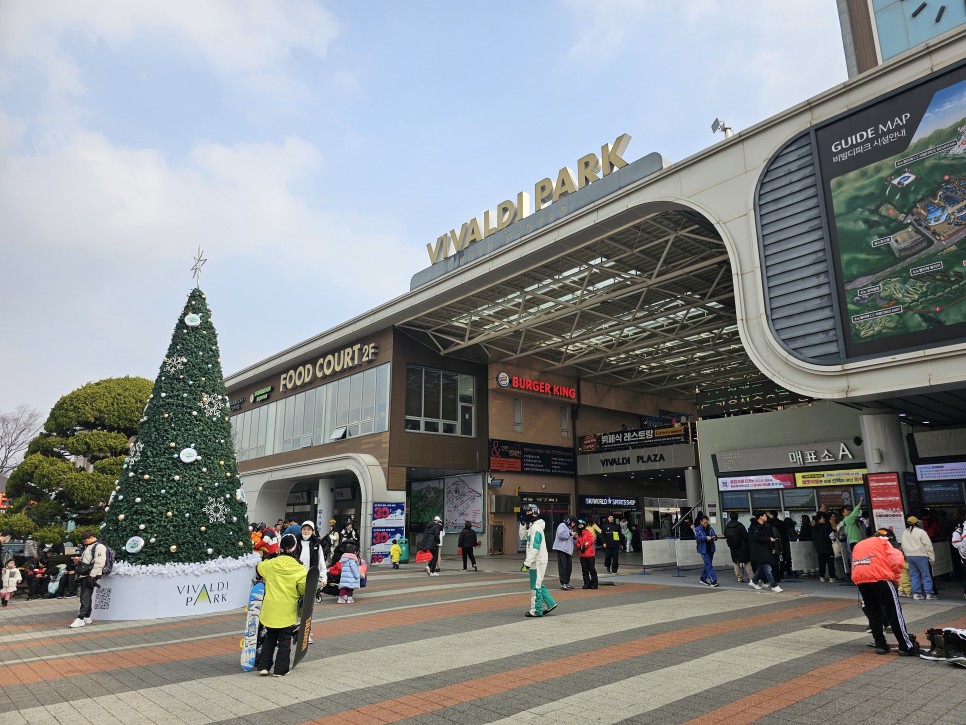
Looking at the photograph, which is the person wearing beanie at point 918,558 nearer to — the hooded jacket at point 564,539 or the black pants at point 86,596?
the hooded jacket at point 564,539

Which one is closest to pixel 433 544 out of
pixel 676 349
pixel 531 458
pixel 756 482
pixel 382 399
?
pixel 382 399

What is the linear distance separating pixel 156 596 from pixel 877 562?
11.4 metres

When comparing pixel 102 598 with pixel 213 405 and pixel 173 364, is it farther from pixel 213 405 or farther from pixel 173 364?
pixel 173 364

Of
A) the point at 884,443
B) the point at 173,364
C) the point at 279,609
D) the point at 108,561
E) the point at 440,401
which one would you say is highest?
the point at 440,401

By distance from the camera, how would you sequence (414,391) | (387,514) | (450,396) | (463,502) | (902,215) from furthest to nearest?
1. (463,502)
2. (450,396)
3. (414,391)
4. (387,514)
5. (902,215)

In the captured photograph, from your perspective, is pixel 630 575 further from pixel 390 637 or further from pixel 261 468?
pixel 261 468

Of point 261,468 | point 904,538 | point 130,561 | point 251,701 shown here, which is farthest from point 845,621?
point 261,468

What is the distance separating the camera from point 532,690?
5762mm

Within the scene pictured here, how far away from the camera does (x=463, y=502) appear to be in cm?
2920

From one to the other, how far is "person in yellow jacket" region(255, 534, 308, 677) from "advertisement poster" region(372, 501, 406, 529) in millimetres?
17756

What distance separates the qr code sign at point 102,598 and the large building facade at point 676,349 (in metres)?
12.8

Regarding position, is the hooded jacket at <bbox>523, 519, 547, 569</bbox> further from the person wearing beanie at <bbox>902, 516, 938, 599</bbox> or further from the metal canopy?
the metal canopy

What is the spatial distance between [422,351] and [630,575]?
14210 mm

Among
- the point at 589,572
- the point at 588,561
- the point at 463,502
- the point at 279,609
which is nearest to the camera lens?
the point at 279,609
